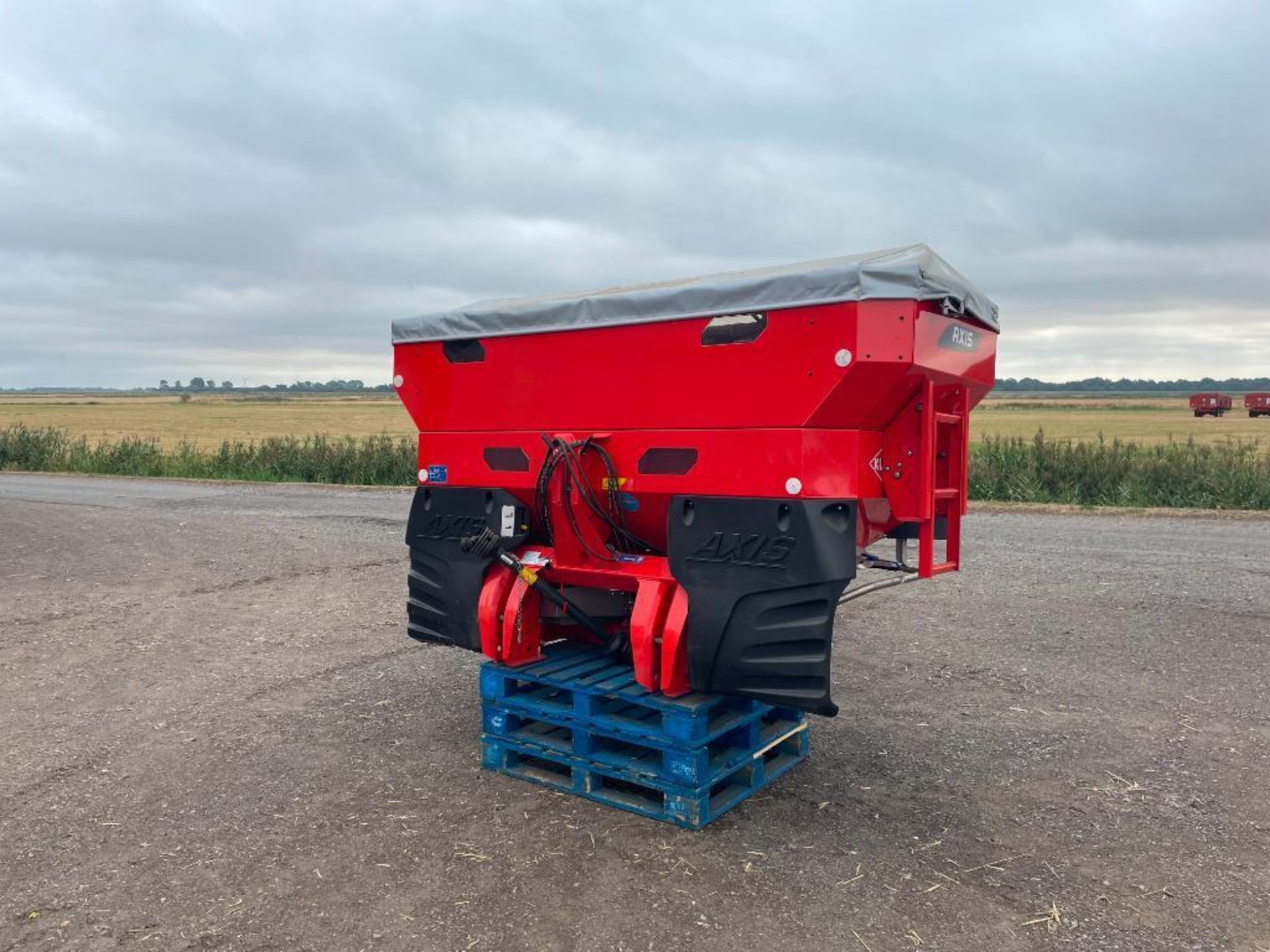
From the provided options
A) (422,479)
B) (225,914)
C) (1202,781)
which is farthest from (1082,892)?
(422,479)

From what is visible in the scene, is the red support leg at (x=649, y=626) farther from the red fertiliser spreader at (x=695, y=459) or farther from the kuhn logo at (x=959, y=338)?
the kuhn logo at (x=959, y=338)

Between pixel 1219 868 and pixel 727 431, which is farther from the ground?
pixel 727 431

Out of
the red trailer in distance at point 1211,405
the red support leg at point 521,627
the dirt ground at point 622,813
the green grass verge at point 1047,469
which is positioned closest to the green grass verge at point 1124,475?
the green grass verge at point 1047,469

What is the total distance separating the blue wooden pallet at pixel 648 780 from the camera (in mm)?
3730

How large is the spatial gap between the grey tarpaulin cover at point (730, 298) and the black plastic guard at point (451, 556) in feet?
2.38

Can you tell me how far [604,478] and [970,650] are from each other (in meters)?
3.27

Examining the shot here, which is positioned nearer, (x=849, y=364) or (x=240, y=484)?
(x=849, y=364)

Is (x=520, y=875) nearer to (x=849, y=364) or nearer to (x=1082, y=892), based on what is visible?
(x=1082, y=892)

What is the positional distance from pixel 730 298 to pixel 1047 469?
1315 centimetres

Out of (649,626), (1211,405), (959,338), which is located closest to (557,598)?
(649,626)

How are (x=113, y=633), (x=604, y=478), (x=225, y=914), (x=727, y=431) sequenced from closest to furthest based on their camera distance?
1. (x=225, y=914)
2. (x=727, y=431)
3. (x=604, y=478)
4. (x=113, y=633)

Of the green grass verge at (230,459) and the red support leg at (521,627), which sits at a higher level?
the green grass verge at (230,459)

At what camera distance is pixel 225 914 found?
10.2ft

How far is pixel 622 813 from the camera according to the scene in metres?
3.86
